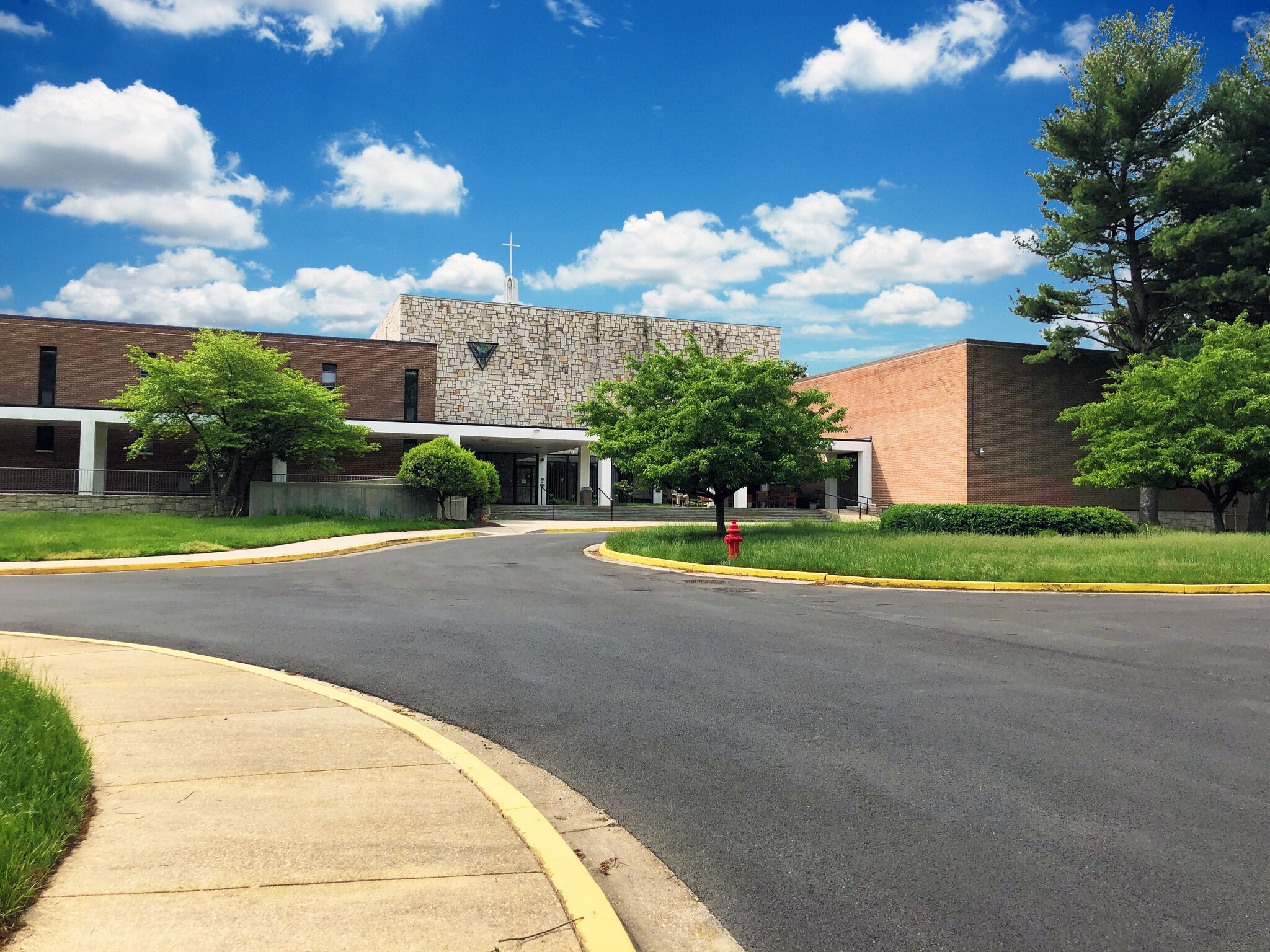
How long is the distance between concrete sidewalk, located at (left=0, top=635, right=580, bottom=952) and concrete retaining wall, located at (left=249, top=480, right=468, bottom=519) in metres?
26.8

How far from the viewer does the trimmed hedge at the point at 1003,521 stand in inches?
920

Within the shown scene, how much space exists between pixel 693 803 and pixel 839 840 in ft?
2.54

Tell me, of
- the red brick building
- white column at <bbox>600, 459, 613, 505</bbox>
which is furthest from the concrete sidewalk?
white column at <bbox>600, 459, 613, 505</bbox>

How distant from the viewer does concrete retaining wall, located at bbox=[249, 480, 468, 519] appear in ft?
103

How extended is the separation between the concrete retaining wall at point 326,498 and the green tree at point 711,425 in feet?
39.0

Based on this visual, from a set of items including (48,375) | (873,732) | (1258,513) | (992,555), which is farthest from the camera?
(48,375)

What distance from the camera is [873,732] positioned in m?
5.46

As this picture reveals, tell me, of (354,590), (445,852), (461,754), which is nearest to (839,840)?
(445,852)

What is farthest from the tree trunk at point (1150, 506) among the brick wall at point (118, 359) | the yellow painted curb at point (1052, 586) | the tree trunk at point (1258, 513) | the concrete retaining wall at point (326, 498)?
the brick wall at point (118, 359)

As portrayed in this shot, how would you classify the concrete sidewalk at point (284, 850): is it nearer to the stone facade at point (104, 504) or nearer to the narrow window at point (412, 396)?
the stone facade at point (104, 504)

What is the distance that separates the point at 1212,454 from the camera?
26.6m

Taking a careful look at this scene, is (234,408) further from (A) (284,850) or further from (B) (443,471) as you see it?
(A) (284,850)

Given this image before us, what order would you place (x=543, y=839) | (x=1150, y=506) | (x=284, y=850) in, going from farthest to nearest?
(x=1150, y=506) < (x=543, y=839) < (x=284, y=850)

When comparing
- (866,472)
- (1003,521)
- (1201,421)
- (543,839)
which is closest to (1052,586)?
(1003,521)
